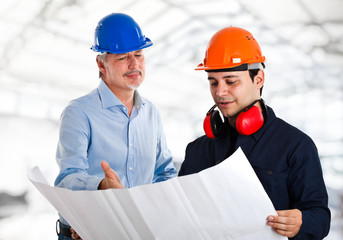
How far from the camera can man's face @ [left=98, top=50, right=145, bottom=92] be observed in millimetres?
2070

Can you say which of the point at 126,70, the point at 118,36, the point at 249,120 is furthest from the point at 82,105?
the point at 249,120

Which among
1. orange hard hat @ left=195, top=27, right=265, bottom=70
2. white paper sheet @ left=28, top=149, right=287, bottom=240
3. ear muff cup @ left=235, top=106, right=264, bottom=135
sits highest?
orange hard hat @ left=195, top=27, right=265, bottom=70

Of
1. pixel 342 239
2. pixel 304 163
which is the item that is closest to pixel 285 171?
pixel 304 163

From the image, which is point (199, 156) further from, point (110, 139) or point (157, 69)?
point (157, 69)

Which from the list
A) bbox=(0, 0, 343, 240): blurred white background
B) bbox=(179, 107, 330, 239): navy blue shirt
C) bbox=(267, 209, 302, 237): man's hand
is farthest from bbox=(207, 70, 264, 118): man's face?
bbox=(0, 0, 343, 240): blurred white background

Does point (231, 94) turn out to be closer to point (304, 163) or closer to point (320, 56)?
point (304, 163)

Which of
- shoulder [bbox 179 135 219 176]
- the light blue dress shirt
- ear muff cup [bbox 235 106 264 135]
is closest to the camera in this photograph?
ear muff cup [bbox 235 106 264 135]

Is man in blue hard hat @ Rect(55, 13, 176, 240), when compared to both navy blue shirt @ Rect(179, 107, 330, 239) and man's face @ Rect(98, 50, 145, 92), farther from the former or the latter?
navy blue shirt @ Rect(179, 107, 330, 239)

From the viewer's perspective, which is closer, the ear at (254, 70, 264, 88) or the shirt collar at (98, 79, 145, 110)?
the ear at (254, 70, 264, 88)

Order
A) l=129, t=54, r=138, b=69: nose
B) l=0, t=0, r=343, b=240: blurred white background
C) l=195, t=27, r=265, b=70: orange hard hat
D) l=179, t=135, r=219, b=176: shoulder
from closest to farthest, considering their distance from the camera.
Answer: l=195, t=27, r=265, b=70: orange hard hat, l=179, t=135, r=219, b=176: shoulder, l=129, t=54, r=138, b=69: nose, l=0, t=0, r=343, b=240: blurred white background

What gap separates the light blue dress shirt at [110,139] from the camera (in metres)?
1.88

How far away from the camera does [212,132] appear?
5.26 ft

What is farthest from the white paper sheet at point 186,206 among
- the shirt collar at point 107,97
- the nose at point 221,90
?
the shirt collar at point 107,97

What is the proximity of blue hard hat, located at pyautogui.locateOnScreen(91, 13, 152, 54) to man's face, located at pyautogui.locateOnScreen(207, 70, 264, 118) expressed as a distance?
65 centimetres
